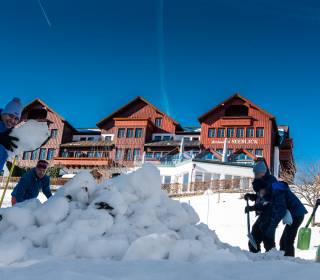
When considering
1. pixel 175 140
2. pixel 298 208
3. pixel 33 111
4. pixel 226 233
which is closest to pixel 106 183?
pixel 298 208

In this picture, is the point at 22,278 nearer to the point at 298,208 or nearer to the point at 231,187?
the point at 298,208

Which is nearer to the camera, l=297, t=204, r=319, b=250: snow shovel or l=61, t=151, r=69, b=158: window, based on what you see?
l=297, t=204, r=319, b=250: snow shovel

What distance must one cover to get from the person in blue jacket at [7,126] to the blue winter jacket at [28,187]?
1231 mm

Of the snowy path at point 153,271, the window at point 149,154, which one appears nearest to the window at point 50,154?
the window at point 149,154

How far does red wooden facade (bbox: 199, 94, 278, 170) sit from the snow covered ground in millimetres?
32777

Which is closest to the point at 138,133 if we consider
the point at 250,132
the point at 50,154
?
the point at 50,154

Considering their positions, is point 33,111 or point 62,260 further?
point 33,111

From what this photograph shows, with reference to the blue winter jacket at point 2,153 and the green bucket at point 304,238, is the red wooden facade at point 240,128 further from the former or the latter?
the blue winter jacket at point 2,153

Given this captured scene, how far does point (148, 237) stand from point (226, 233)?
9.96 metres

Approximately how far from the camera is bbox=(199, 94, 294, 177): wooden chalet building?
36.2 metres

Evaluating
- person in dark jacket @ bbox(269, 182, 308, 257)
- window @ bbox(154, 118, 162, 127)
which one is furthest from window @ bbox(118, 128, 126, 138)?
person in dark jacket @ bbox(269, 182, 308, 257)

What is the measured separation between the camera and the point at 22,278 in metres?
2.56

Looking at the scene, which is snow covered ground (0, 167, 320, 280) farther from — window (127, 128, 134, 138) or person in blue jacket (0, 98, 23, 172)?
window (127, 128, 134, 138)

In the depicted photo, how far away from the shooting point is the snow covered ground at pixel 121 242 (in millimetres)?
2788
